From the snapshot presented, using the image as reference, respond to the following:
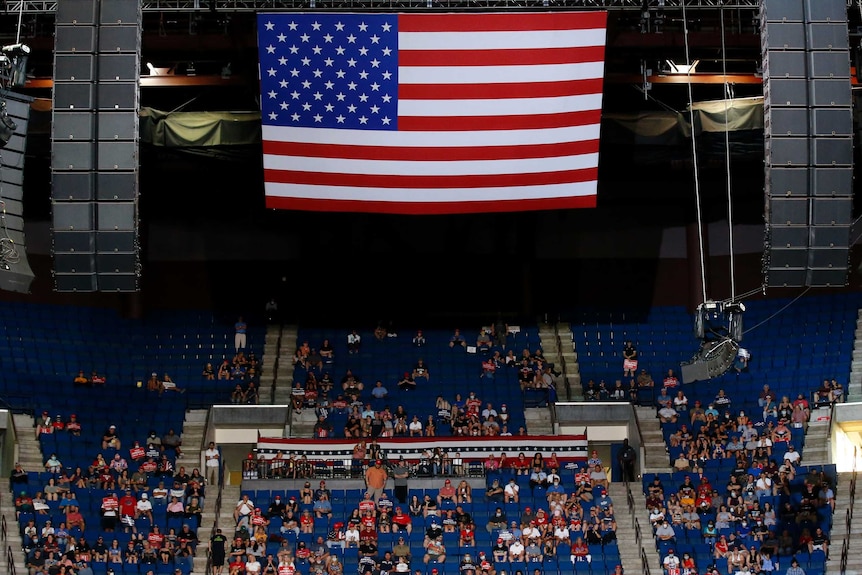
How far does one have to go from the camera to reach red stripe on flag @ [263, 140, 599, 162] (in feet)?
95.2

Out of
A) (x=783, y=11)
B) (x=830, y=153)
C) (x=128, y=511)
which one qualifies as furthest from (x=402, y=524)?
(x=783, y=11)

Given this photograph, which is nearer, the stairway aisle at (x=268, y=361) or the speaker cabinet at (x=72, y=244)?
the speaker cabinet at (x=72, y=244)

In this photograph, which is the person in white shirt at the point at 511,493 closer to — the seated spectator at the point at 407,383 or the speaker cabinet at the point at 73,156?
the seated spectator at the point at 407,383

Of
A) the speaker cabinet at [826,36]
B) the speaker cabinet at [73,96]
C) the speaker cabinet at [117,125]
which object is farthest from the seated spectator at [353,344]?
the speaker cabinet at [826,36]

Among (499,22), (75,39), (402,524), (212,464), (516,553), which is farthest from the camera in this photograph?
(212,464)

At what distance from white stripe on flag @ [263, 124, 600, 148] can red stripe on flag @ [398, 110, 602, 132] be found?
0.09m

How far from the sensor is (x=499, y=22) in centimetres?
2800

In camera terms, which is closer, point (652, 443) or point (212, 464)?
point (212, 464)

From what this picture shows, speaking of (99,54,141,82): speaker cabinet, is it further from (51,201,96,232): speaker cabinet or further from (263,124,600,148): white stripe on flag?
(263,124,600,148): white stripe on flag

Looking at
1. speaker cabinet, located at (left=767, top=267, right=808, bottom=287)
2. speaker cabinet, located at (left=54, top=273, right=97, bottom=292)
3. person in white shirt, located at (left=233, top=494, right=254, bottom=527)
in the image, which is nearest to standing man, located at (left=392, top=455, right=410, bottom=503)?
person in white shirt, located at (left=233, top=494, right=254, bottom=527)

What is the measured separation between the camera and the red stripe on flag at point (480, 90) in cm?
2845

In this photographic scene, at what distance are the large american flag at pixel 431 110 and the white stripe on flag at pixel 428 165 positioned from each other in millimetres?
20

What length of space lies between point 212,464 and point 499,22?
13192 millimetres

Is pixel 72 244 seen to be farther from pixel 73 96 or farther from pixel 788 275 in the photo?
pixel 788 275
